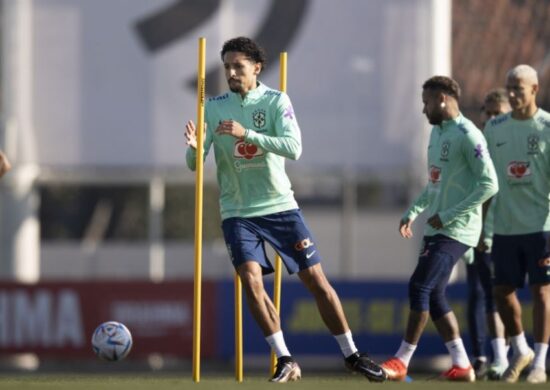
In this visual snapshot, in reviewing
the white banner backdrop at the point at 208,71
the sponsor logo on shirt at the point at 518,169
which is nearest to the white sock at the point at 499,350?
the sponsor logo on shirt at the point at 518,169

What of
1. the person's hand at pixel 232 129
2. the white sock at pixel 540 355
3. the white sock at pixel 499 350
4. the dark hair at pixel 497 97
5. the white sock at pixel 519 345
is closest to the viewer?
the person's hand at pixel 232 129

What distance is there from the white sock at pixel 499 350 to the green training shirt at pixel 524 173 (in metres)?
1.31

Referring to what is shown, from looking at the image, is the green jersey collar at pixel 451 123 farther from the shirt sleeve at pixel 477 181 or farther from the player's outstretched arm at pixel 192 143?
the player's outstretched arm at pixel 192 143

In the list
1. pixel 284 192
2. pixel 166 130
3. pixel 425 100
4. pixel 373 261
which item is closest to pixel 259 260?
pixel 284 192

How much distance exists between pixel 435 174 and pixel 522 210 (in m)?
0.90

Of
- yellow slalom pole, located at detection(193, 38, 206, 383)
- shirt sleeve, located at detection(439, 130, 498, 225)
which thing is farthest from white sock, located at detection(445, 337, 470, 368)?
yellow slalom pole, located at detection(193, 38, 206, 383)

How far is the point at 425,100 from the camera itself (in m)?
11.2

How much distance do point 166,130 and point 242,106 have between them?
429 inches

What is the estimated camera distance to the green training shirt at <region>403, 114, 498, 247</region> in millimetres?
10922

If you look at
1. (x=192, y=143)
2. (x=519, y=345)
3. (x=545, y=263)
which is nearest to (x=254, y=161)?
(x=192, y=143)

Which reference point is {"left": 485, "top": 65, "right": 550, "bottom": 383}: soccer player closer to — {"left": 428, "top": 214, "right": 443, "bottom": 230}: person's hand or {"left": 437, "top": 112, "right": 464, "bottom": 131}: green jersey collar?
{"left": 437, "top": 112, "right": 464, "bottom": 131}: green jersey collar

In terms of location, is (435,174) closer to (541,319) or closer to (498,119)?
(498,119)

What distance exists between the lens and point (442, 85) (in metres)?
11.1

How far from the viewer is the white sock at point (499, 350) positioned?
498 inches
